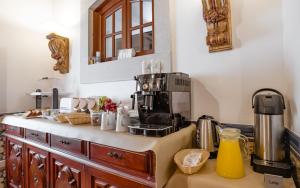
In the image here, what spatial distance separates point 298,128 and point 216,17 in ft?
2.60

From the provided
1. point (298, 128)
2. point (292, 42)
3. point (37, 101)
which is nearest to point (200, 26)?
point (292, 42)

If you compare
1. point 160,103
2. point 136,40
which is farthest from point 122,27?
point 160,103

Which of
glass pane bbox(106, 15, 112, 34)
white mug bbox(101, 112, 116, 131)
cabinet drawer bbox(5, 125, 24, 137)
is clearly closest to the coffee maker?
white mug bbox(101, 112, 116, 131)

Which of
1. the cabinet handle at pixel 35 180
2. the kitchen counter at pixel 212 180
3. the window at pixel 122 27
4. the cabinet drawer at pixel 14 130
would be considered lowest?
the cabinet handle at pixel 35 180

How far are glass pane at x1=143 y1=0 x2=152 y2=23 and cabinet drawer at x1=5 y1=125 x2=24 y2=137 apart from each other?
1.61 meters

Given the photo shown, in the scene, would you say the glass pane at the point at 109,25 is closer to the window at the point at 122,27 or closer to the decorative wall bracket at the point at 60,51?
the window at the point at 122,27

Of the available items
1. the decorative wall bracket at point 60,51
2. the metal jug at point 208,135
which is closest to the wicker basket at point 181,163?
the metal jug at point 208,135

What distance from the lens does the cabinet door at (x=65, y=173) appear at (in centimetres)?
121

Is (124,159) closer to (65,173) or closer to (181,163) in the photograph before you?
(181,163)

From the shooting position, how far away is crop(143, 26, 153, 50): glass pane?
171cm

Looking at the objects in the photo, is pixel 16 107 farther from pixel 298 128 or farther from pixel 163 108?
pixel 298 128

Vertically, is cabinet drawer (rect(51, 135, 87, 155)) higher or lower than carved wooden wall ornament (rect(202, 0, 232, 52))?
lower

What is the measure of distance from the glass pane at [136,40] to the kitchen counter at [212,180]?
4.12ft

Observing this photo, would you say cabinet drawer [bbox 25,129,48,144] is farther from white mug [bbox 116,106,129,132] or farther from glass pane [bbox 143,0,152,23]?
glass pane [bbox 143,0,152,23]
